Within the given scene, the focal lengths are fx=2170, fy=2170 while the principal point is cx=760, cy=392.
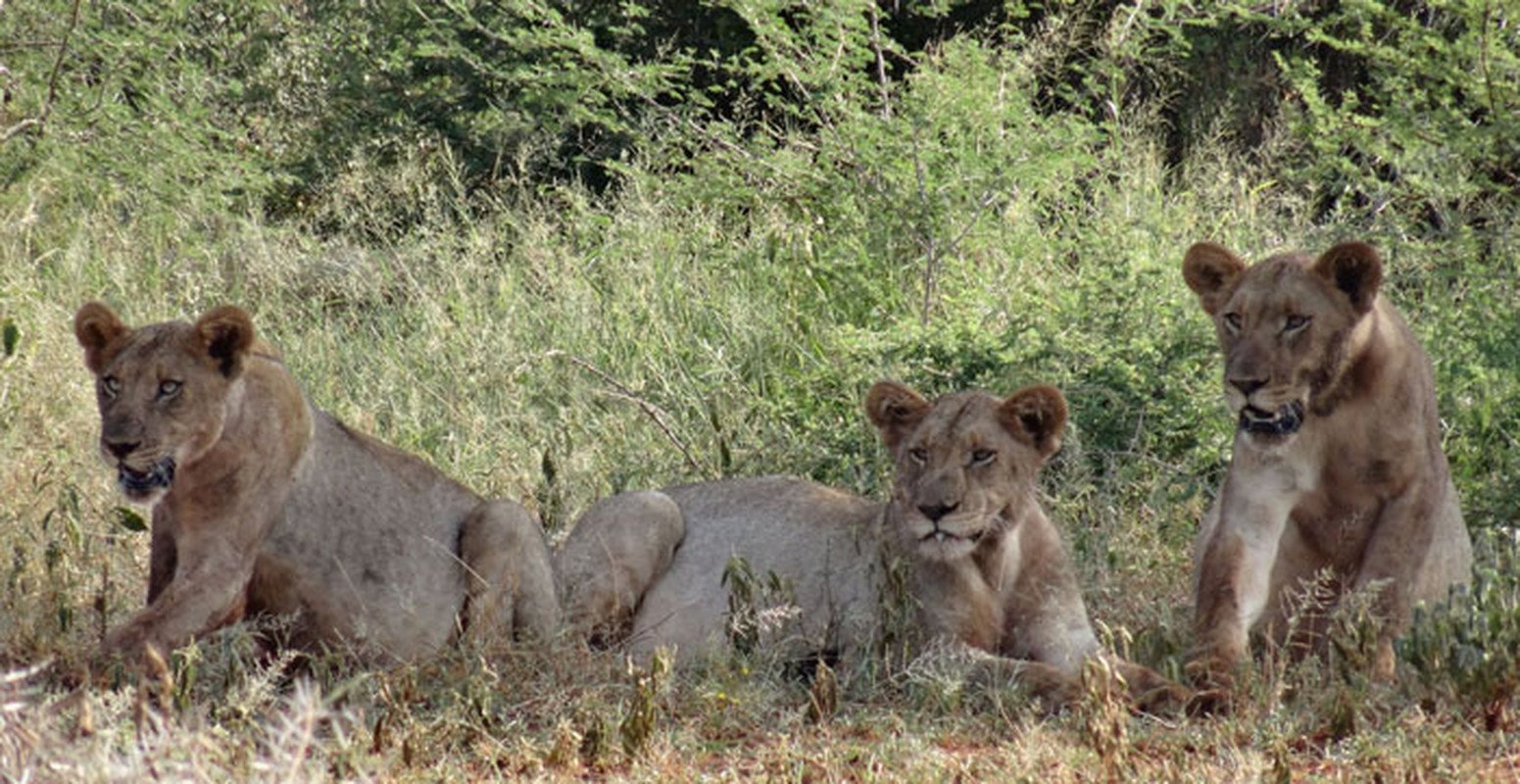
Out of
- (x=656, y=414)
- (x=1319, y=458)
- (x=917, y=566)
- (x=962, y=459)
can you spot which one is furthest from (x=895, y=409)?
(x=656, y=414)

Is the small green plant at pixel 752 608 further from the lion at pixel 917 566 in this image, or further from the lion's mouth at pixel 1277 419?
the lion's mouth at pixel 1277 419

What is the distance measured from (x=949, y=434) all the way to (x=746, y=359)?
370 cm

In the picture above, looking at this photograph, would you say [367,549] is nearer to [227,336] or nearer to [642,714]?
[227,336]

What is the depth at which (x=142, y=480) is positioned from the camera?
5.60 m

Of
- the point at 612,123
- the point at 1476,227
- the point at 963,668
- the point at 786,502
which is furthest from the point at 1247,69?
the point at 963,668

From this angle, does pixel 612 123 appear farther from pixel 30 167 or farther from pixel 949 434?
pixel 949 434

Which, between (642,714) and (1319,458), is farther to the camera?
(1319,458)

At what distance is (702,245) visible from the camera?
10625mm

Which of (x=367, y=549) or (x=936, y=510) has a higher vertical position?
(x=936, y=510)

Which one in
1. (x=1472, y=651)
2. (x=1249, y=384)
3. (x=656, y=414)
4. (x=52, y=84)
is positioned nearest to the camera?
(x=1472, y=651)

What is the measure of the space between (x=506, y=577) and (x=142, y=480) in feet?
3.71

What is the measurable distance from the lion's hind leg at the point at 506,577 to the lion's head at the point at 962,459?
108 cm

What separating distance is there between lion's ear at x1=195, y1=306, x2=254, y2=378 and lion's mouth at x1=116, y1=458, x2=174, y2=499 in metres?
0.33

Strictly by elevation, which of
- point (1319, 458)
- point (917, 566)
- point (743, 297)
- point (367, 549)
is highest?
point (1319, 458)
